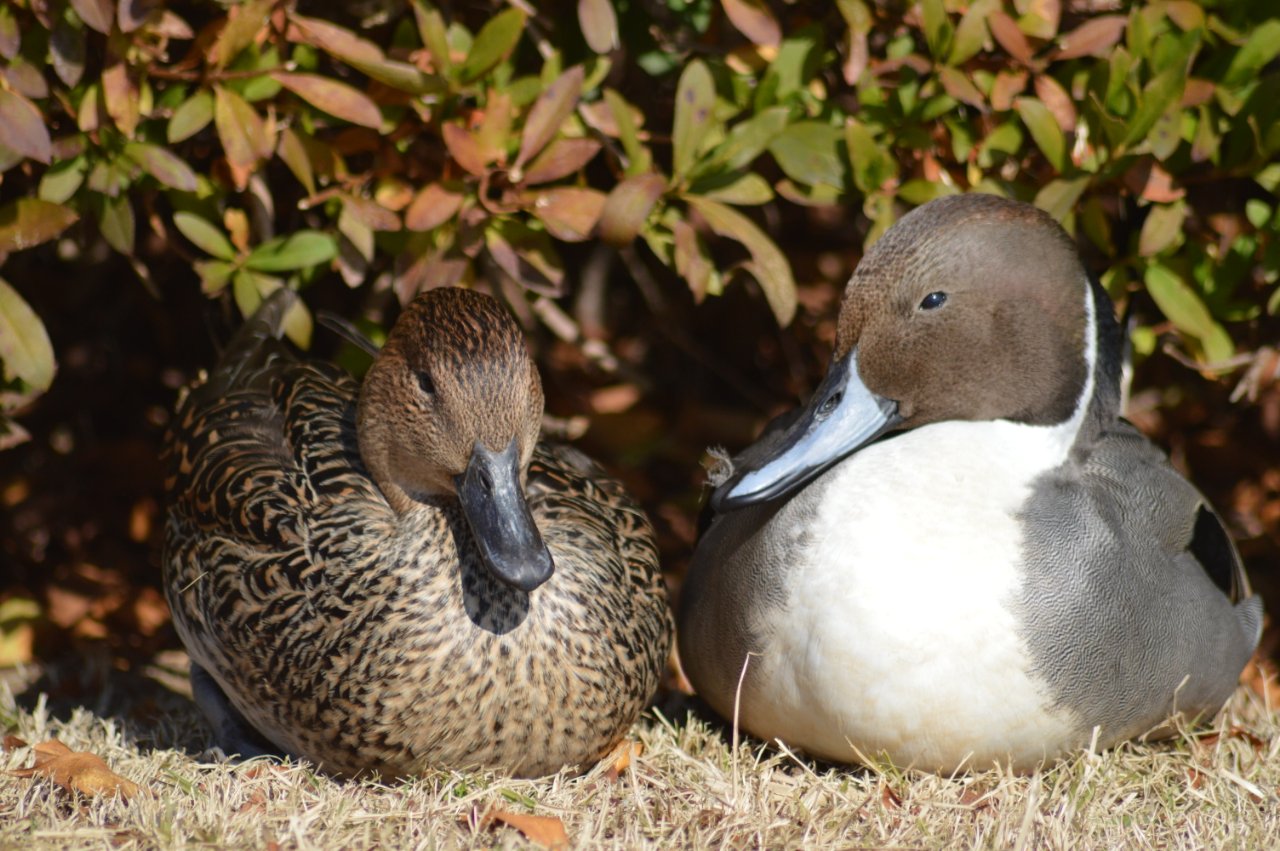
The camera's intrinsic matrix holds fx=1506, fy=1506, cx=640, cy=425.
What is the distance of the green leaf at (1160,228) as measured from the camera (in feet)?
10.1

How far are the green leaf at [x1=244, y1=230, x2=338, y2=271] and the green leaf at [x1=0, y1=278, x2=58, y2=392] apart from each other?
44 centimetres

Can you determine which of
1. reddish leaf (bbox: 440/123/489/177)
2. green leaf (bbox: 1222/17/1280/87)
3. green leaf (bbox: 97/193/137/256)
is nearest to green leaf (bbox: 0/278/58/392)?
green leaf (bbox: 97/193/137/256)

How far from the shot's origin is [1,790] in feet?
8.45

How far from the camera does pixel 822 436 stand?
271 cm

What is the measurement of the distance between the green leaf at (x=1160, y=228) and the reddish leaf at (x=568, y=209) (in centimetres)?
112

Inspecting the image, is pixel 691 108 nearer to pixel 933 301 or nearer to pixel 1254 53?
pixel 933 301

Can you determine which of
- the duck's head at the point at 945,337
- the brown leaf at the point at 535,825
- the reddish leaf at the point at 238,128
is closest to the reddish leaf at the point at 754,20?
the duck's head at the point at 945,337

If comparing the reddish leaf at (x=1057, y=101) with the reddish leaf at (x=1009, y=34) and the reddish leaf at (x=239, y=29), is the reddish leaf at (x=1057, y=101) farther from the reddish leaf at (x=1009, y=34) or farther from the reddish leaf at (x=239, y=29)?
the reddish leaf at (x=239, y=29)

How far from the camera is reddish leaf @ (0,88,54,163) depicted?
8.85 feet

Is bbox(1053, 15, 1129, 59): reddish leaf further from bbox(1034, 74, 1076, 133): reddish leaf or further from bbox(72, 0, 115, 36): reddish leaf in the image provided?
bbox(72, 0, 115, 36): reddish leaf

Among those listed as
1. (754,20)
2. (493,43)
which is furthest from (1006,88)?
(493,43)

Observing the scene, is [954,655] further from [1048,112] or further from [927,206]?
[1048,112]

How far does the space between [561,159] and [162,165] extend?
2.51ft

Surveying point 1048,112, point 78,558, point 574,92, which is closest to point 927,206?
point 1048,112
